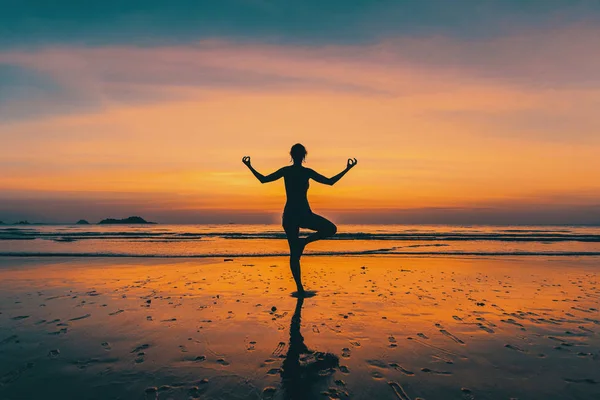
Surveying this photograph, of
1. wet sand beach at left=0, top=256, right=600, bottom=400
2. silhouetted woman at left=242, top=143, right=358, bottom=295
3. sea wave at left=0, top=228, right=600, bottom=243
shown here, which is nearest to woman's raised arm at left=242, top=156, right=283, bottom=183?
silhouetted woman at left=242, top=143, right=358, bottom=295

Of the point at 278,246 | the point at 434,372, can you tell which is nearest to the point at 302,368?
the point at 434,372

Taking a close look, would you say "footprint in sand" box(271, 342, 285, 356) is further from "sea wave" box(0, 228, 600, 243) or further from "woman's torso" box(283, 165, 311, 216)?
"sea wave" box(0, 228, 600, 243)

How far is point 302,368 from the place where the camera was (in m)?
4.59

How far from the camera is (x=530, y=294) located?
9.67 meters

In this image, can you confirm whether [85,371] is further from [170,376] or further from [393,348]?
[393,348]

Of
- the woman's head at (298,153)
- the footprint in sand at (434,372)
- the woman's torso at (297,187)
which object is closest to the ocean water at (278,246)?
the woman's torso at (297,187)

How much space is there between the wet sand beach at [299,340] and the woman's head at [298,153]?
3.33 metres

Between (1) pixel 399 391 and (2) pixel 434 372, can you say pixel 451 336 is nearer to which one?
(2) pixel 434 372

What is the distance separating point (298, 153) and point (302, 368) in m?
5.75

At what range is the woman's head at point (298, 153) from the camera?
9398 millimetres

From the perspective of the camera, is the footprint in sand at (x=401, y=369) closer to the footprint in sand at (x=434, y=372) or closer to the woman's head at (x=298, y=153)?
the footprint in sand at (x=434, y=372)

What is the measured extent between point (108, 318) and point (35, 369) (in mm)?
2582

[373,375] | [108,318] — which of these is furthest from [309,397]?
[108,318]

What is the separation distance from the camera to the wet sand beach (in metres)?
4.11
